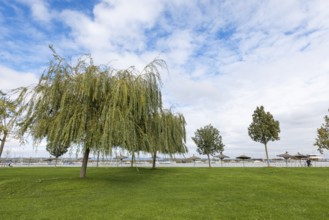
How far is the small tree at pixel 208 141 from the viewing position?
37.7m

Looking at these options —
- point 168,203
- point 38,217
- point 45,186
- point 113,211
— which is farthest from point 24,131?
point 168,203

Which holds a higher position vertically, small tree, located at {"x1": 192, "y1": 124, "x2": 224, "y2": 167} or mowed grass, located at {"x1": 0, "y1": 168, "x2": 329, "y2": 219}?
small tree, located at {"x1": 192, "y1": 124, "x2": 224, "y2": 167}

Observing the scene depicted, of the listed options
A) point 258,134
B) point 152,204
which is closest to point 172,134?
point 152,204

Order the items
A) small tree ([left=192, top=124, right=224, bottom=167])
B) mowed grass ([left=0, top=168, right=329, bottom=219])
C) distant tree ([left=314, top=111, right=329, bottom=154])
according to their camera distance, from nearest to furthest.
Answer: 1. mowed grass ([left=0, top=168, right=329, bottom=219])
2. distant tree ([left=314, top=111, right=329, bottom=154])
3. small tree ([left=192, top=124, right=224, bottom=167])

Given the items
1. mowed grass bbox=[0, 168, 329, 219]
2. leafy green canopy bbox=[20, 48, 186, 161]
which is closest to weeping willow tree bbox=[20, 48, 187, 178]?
leafy green canopy bbox=[20, 48, 186, 161]

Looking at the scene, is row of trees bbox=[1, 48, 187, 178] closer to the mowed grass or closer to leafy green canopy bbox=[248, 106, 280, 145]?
the mowed grass

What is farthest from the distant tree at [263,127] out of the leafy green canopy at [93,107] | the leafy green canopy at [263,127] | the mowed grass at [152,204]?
the leafy green canopy at [93,107]

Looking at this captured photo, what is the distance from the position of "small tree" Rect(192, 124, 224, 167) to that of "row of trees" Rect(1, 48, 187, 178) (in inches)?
1043

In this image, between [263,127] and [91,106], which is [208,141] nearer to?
[263,127]

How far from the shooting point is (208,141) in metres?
37.6

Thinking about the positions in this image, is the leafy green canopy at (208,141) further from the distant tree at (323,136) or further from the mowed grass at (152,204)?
the mowed grass at (152,204)

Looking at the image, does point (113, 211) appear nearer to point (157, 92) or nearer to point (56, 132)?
point (56, 132)

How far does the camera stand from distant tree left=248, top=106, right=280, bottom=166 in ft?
105

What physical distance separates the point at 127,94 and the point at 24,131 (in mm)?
5605
